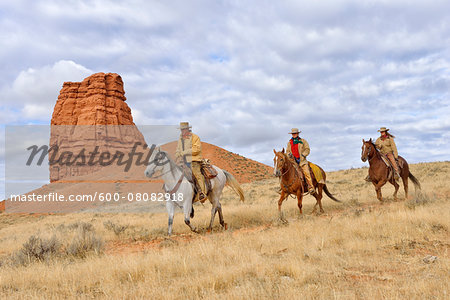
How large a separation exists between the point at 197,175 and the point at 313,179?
5.03 metres

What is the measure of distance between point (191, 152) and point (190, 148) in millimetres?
146

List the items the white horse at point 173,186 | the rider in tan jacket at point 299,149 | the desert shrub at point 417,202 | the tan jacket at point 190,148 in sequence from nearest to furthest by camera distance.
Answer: the white horse at point 173,186
the tan jacket at point 190,148
the desert shrub at point 417,202
the rider in tan jacket at point 299,149

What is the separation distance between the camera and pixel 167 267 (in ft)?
18.4

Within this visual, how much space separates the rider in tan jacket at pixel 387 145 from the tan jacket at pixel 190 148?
29.7 feet

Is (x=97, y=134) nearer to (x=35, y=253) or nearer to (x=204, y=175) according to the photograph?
(x=204, y=175)

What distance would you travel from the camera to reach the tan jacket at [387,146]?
47.0 ft

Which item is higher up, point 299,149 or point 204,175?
point 299,149

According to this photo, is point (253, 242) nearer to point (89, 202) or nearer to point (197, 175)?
point (197, 175)

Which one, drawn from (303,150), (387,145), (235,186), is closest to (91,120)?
(235,186)

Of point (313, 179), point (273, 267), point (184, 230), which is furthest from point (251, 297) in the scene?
point (313, 179)

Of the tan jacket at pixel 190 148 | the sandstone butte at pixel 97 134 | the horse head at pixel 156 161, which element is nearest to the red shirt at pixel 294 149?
the tan jacket at pixel 190 148

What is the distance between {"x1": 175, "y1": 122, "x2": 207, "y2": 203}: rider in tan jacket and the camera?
33.5 ft

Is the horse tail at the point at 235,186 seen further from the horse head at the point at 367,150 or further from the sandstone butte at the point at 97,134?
the sandstone butte at the point at 97,134

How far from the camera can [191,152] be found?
10.2 m
